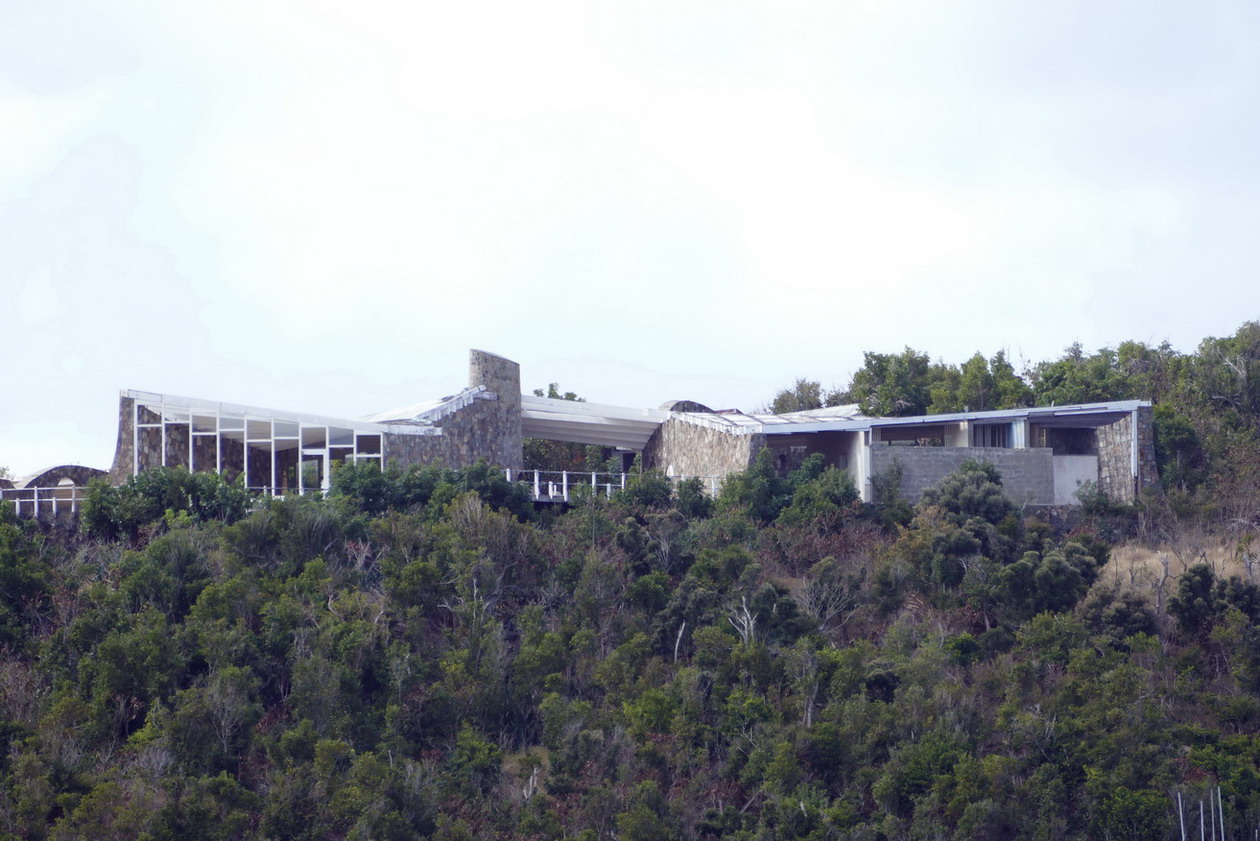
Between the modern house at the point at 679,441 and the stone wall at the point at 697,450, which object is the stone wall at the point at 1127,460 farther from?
the stone wall at the point at 697,450

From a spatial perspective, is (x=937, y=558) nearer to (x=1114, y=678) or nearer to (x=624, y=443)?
(x=1114, y=678)

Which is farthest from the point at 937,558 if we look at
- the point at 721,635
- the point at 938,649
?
the point at 721,635

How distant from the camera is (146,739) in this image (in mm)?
19891

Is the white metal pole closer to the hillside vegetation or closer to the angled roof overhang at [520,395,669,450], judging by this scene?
the hillside vegetation

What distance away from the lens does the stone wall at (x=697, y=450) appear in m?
30.2

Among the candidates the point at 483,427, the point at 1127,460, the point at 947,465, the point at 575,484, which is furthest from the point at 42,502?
the point at 1127,460

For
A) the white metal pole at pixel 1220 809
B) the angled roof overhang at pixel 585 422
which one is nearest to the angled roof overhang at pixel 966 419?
the angled roof overhang at pixel 585 422

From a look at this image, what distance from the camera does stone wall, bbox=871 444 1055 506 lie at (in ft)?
97.8

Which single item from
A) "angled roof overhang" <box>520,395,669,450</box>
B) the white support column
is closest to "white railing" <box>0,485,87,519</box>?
the white support column

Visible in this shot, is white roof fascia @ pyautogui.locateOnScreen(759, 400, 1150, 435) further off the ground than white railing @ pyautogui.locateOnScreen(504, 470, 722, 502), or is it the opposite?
white roof fascia @ pyautogui.locateOnScreen(759, 400, 1150, 435)

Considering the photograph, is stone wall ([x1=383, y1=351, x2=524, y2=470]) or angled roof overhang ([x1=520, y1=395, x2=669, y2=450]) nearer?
stone wall ([x1=383, y1=351, x2=524, y2=470])

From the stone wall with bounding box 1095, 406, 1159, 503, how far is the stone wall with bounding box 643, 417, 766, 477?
817 centimetres

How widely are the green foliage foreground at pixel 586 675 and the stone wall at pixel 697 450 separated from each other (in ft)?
8.67

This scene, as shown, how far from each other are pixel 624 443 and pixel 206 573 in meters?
14.4
